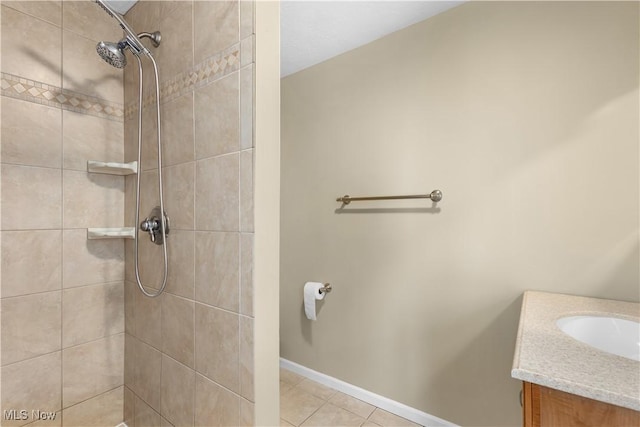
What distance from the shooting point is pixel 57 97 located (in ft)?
4.32

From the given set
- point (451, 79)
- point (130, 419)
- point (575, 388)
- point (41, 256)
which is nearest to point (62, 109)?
point (41, 256)

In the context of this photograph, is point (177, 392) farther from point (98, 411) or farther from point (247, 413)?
point (98, 411)

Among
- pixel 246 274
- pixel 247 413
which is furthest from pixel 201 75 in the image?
pixel 247 413

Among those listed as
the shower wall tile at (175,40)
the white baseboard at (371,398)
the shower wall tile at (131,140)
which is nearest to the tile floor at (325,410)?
the white baseboard at (371,398)

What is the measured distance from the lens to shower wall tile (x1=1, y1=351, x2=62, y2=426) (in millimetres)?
1201

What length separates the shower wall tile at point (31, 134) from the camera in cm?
119

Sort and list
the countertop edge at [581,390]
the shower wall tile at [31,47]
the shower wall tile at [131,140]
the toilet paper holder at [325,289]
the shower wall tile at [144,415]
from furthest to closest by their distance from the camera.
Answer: the toilet paper holder at [325,289] → the shower wall tile at [131,140] → the shower wall tile at [144,415] → the shower wall tile at [31,47] → the countertop edge at [581,390]

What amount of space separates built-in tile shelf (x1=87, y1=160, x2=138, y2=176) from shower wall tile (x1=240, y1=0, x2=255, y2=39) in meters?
0.84

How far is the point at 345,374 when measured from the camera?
1.96 meters

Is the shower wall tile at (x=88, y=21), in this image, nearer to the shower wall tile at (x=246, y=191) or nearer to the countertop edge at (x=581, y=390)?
the shower wall tile at (x=246, y=191)

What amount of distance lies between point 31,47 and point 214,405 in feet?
5.59

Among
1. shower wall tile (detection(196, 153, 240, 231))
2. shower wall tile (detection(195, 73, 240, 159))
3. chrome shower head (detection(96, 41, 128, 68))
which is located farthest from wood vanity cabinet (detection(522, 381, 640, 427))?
chrome shower head (detection(96, 41, 128, 68))

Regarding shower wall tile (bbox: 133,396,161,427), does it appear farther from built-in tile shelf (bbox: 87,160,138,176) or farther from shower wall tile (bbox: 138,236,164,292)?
built-in tile shelf (bbox: 87,160,138,176)

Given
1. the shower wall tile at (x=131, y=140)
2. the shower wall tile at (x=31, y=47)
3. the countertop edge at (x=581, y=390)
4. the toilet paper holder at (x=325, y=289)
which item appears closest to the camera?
the countertop edge at (x=581, y=390)
